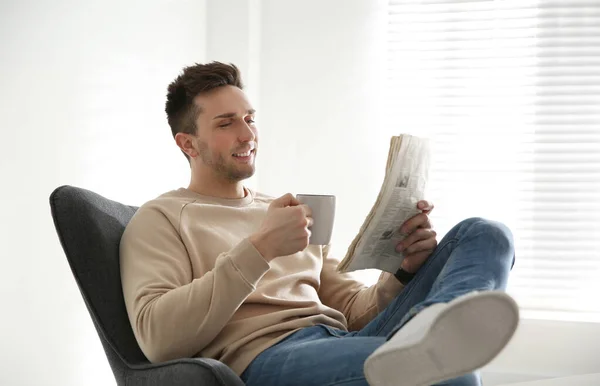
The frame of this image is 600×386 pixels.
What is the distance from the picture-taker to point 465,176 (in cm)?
349

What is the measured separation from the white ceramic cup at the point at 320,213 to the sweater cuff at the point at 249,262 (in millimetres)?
125

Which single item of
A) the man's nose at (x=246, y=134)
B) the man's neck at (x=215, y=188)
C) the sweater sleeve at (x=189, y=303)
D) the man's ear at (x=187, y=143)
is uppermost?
the man's nose at (x=246, y=134)

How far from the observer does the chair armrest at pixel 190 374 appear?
138cm

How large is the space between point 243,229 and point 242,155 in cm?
20

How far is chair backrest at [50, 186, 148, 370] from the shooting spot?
1.64 m

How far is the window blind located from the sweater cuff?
2059mm

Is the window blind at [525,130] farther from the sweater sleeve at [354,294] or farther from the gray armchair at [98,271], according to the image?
the gray armchair at [98,271]

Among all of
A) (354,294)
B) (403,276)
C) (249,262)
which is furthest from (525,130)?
(249,262)

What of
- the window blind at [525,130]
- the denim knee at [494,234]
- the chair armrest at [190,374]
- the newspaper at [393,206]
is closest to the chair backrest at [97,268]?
the chair armrest at [190,374]

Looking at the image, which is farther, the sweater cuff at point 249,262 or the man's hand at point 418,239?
the man's hand at point 418,239

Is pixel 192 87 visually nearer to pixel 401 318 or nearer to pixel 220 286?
pixel 220 286

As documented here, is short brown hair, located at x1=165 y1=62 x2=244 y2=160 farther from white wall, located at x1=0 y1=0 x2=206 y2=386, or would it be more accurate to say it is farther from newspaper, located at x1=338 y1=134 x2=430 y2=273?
newspaper, located at x1=338 y1=134 x2=430 y2=273

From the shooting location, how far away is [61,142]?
7.39ft

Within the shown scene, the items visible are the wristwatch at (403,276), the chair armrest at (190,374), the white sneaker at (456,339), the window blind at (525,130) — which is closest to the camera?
the white sneaker at (456,339)
